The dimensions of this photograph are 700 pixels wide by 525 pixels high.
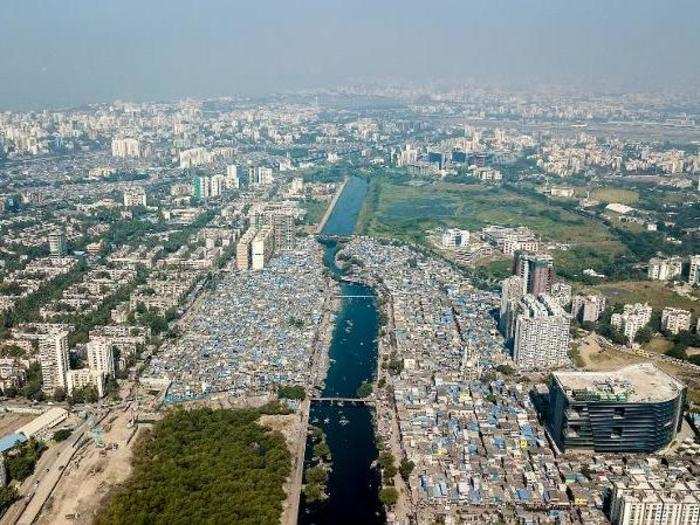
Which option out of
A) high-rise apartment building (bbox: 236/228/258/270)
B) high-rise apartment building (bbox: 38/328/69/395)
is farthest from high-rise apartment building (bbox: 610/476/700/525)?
high-rise apartment building (bbox: 236/228/258/270)

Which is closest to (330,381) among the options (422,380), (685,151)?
(422,380)

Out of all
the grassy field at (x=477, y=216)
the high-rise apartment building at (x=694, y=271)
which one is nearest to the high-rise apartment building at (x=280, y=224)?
the grassy field at (x=477, y=216)

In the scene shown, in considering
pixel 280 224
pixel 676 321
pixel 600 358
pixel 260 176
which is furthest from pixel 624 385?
pixel 260 176

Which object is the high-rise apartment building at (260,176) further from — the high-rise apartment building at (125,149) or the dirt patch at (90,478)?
the dirt patch at (90,478)

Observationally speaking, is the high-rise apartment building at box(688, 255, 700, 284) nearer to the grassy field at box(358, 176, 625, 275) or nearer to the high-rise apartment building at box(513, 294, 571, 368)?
the grassy field at box(358, 176, 625, 275)

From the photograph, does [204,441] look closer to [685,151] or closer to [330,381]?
[330,381]

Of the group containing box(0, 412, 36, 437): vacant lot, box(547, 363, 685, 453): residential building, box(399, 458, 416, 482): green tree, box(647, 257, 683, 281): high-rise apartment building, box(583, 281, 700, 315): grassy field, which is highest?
box(547, 363, 685, 453): residential building
